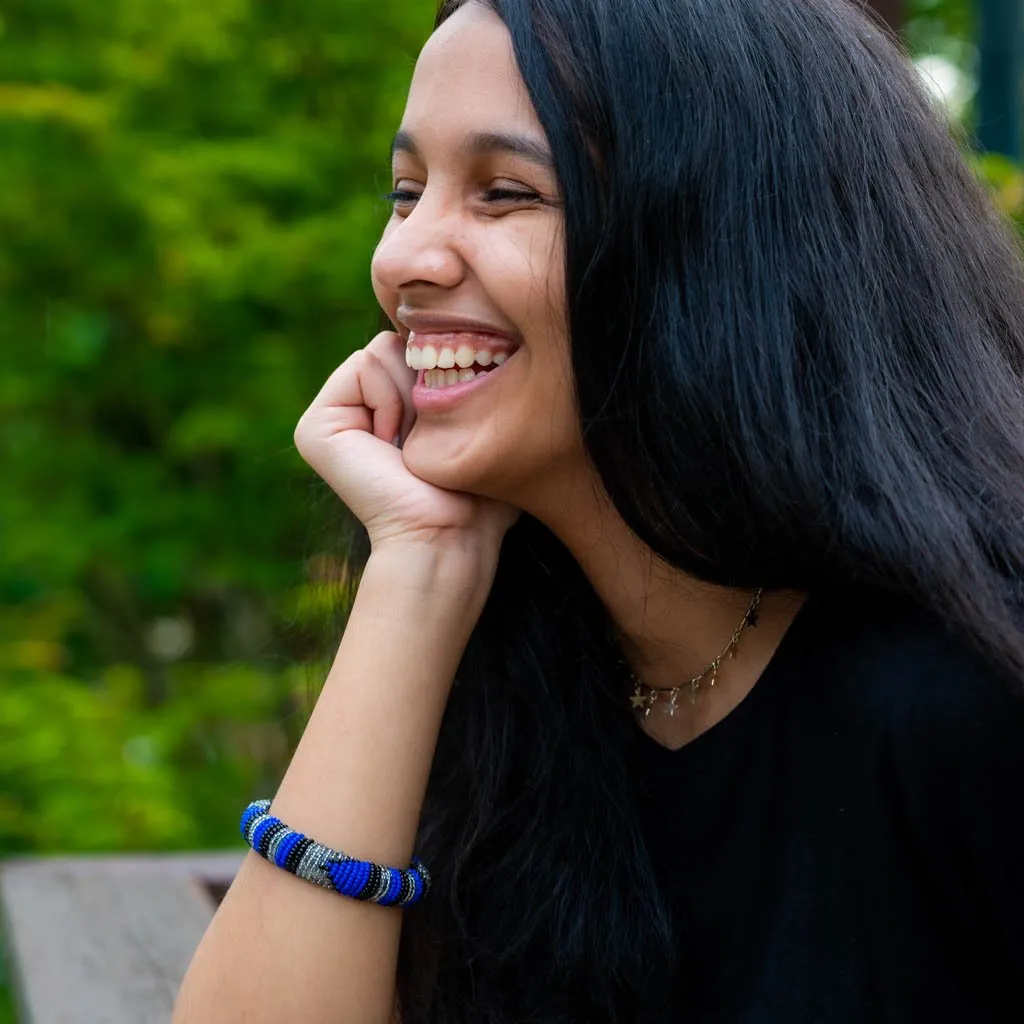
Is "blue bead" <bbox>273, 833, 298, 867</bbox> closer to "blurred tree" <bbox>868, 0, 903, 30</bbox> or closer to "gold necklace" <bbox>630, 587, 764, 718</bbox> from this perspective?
"gold necklace" <bbox>630, 587, 764, 718</bbox>

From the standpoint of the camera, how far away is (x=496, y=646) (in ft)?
7.74

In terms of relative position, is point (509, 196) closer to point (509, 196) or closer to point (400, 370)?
point (509, 196)

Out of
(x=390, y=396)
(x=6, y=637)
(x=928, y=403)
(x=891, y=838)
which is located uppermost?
(x=928, y=403)

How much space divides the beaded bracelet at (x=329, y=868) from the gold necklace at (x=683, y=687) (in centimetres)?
46

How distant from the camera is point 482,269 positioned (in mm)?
1926

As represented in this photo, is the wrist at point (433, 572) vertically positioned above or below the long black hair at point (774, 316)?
below

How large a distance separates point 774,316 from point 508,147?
1.32 ft

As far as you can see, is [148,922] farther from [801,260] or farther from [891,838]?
[801,260]

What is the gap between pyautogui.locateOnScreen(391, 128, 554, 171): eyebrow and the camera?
6.10ft

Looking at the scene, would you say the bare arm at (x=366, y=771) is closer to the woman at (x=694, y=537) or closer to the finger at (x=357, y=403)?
the woman at (x=694, y=537)

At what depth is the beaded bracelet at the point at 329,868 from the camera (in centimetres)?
193

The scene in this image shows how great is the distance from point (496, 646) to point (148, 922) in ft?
3.25

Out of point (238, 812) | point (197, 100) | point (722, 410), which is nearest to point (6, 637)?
point (238, 812)

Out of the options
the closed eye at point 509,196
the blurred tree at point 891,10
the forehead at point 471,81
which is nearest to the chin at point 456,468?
the closed eye at point 509,196
